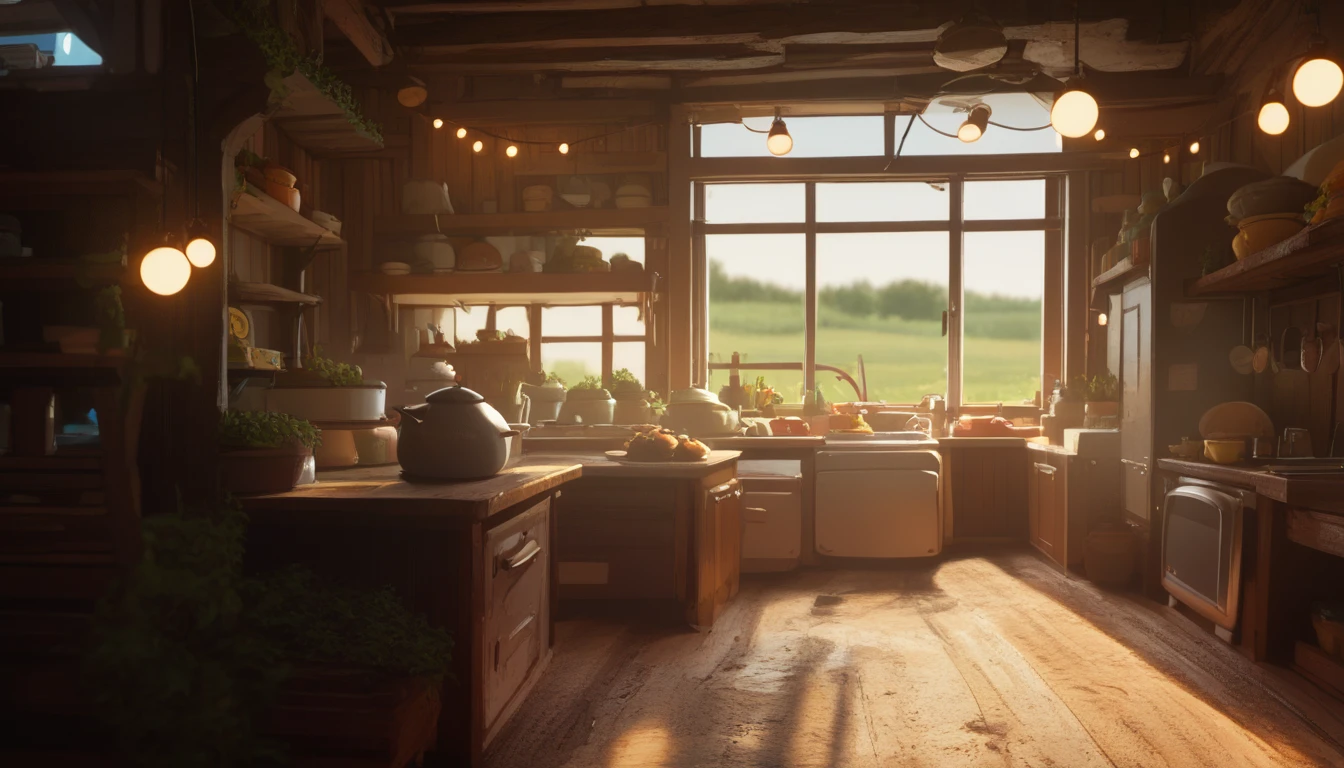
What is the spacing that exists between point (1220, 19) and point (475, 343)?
508 centimetres

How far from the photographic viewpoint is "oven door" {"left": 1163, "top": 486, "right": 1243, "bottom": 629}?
12.9 ft

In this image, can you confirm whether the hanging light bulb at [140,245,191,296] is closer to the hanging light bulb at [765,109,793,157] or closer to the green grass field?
the hanging light bulb at [765,109,793,157]

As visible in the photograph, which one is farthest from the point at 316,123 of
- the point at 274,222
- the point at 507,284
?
the point at 507,284

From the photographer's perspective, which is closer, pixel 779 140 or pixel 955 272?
pixel 779 140

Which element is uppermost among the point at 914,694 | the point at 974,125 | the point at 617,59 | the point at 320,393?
the point at 617,59

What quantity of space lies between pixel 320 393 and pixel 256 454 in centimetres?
70

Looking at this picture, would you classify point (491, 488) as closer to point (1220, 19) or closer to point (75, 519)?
point (75, 519)

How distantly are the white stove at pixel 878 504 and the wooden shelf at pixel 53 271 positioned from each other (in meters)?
4.37

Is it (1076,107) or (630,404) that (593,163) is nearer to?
(630,404)

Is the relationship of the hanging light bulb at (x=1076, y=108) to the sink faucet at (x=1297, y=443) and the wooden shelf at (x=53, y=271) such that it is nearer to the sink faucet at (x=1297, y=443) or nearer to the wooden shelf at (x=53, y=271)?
the sink faucet at (x=1297, y=443)

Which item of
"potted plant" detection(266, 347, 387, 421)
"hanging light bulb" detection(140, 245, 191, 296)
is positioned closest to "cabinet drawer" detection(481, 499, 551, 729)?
"potted plant" detection(266, 347, 387, 421)

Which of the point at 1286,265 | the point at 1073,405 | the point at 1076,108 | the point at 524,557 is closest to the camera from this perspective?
the point at 524,557

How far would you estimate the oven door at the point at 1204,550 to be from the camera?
3928 mm

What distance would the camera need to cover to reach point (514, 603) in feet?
9.36
